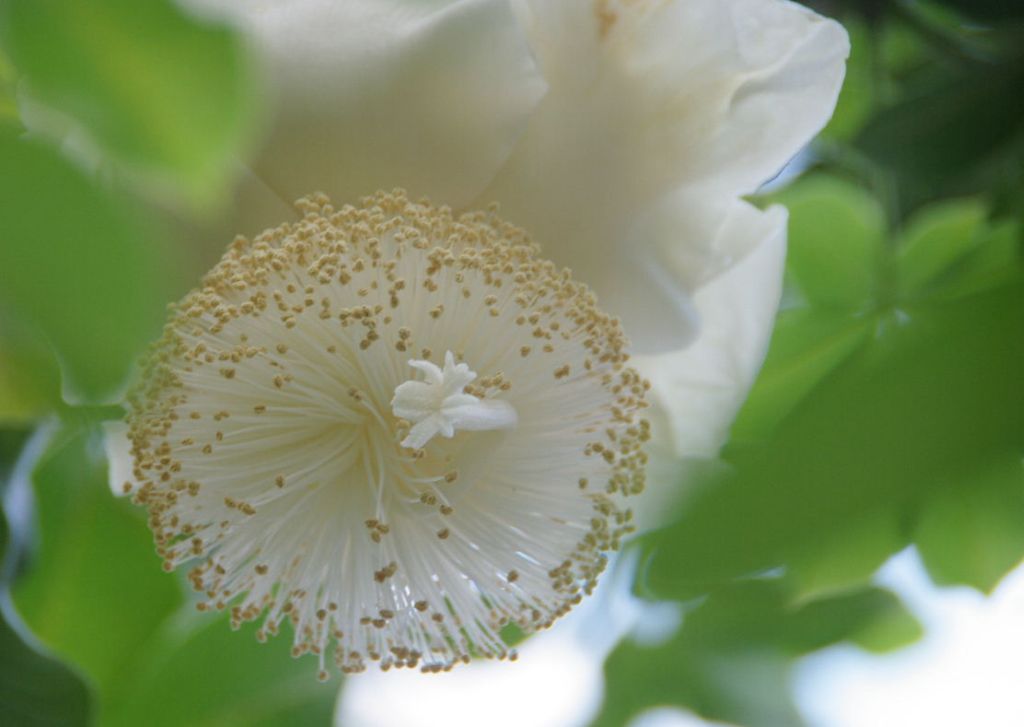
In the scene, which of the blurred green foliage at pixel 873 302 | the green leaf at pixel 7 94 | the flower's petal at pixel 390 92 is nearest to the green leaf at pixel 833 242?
the blurred green foliage at pixel 873 302

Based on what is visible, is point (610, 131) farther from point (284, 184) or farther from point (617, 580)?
point (617, 580)

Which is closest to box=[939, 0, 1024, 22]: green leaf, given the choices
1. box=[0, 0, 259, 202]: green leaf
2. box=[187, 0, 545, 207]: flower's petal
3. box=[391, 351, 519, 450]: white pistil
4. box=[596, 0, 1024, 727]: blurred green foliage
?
box=[596, 0, 1024, 727]: blurred green foliage

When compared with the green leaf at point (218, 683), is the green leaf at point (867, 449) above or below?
above

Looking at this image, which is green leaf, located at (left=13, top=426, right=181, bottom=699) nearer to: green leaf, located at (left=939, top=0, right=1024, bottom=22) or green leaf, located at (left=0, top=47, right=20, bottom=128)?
green leaf, located at (left=0, top=47, right=20, bottom=128)

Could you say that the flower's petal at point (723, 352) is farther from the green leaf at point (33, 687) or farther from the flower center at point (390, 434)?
the green leaf at point (33, 687)

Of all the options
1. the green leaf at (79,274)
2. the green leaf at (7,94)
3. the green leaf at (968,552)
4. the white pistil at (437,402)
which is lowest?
the green leaf at (968,552)

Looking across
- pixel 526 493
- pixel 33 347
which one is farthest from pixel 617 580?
pixel 33 347

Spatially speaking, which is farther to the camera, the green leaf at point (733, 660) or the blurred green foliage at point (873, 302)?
the green leaf at point (733, 660)

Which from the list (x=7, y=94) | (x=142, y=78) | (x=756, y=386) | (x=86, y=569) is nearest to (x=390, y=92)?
(x=7, y=94)
